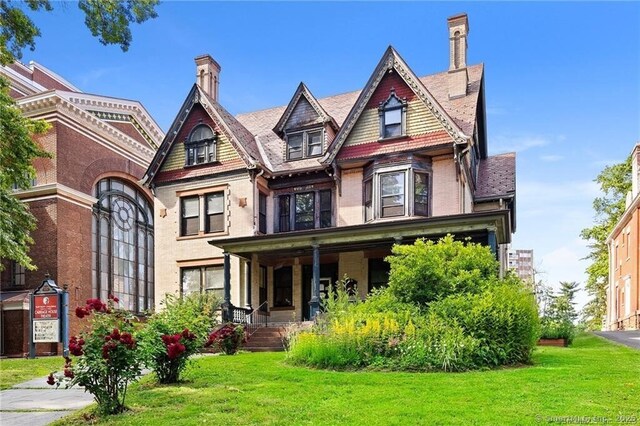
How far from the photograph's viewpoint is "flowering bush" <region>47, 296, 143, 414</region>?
713 centimetres

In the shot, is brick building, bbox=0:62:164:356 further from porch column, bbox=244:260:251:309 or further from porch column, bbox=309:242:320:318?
porch column, bbox=309:242:320:318

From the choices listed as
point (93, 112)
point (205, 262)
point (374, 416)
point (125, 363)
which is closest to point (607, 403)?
point (374, 416)

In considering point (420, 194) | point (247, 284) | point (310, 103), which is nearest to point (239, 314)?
point (247, 284)

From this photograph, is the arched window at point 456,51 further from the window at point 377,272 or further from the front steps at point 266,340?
the front steps at point 266,340

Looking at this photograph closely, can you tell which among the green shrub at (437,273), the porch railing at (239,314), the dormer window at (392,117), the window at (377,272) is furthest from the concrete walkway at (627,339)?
the porch railing at (239,314)

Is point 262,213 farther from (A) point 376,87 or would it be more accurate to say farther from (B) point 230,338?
(B) point 230,338

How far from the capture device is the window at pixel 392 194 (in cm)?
1877

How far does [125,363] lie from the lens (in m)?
7.26

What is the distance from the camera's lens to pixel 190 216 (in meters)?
22.0

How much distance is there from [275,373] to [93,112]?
22562 mm

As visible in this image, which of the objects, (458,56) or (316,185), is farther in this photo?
(458,56)

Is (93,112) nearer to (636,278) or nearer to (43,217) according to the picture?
(43,217)

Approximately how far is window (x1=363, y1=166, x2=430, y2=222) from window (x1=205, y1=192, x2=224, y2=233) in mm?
6388

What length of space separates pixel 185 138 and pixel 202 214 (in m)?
3.57
